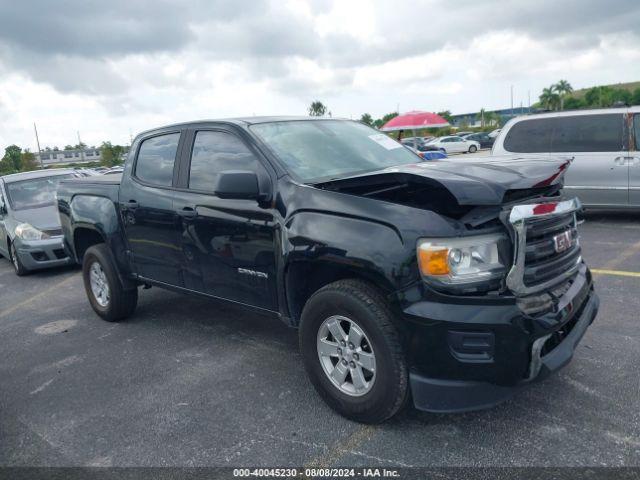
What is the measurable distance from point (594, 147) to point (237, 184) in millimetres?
7028

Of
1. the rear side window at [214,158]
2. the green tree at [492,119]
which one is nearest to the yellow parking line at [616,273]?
the rear side window at [214,158]

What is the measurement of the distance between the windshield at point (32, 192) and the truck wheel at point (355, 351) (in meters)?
7.18

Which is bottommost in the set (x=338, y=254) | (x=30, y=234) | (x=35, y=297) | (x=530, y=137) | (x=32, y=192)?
(x=35, y=297)

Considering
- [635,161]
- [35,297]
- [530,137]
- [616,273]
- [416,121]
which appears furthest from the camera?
[416,121]

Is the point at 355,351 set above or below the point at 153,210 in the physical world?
below

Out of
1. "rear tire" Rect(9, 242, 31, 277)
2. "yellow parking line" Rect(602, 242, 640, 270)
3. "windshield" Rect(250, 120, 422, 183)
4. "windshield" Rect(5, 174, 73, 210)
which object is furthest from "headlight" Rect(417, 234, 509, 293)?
"windshield" Rect(5, 174, 73, 210)

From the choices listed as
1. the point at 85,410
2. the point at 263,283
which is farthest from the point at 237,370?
the point at 85,410

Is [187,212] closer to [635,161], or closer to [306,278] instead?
[306,278]

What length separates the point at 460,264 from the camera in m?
2.70

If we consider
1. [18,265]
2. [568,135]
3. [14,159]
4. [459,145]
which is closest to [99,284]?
[18,265]

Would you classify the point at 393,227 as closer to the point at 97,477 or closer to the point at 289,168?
the point at 289,168

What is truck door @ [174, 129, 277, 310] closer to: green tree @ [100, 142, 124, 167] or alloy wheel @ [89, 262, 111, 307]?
alloy wheel @ [89, 262, 111, 307]

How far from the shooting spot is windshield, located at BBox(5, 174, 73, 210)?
342 inches

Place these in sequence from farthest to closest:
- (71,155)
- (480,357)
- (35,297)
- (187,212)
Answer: (71,155)
(35,297)
(187,212)
(480,357)
